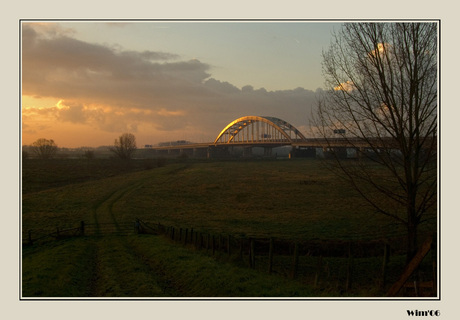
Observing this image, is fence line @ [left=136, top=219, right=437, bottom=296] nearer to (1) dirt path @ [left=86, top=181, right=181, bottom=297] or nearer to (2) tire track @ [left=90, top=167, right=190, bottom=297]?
(2) tire track @ [left=90, top=167, right=190, bottom=297]

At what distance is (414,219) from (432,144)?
108 inches

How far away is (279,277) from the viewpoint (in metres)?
13.0

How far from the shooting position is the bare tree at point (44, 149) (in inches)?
3561

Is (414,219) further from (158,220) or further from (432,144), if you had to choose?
(158,220)

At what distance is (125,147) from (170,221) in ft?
229

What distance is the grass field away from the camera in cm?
1274

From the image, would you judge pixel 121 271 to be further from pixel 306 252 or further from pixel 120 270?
pixel 306 252

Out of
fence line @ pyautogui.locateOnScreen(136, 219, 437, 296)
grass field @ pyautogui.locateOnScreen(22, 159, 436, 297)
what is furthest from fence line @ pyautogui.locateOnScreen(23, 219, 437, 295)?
grass field @ pyautogui.locateOnScreen(22, 159, 436, 297)

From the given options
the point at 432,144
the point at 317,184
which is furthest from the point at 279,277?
the point at 317,184

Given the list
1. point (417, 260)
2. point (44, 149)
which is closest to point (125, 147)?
point (44, 149)

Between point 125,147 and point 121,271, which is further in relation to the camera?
point 125,147

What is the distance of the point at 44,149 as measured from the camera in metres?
92.8

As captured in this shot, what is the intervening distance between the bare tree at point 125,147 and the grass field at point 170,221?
19454 mm

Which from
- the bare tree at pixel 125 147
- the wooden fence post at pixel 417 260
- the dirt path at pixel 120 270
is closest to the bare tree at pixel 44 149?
the bare tree at pixel 125 147
